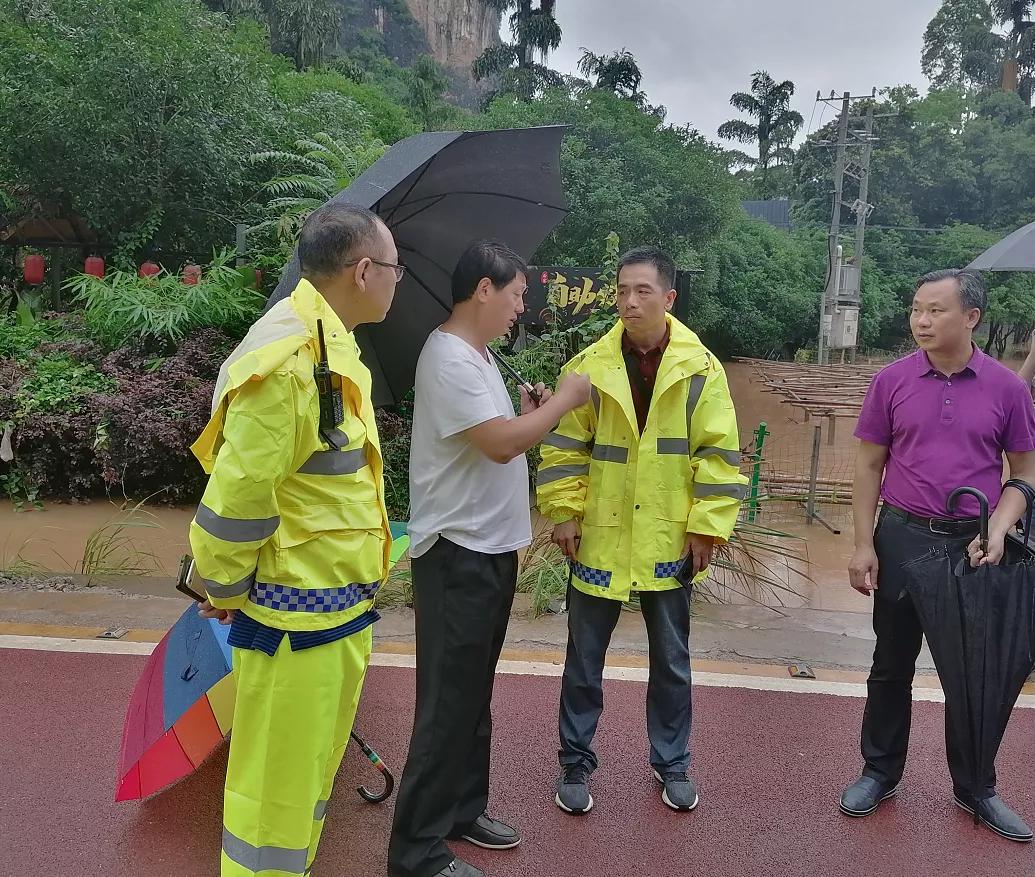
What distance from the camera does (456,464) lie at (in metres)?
2.41

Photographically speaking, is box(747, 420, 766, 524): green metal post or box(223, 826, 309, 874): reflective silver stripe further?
box(747, 420, 766, 524): green metal post

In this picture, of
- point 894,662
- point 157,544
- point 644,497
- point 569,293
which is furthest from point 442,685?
point 569,293

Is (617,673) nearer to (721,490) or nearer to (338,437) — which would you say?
(721,490)

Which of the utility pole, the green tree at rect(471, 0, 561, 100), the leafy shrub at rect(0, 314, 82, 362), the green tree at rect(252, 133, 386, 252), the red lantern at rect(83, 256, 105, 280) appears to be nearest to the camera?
the leafy shrub at rect(0, 314, 82, 362)

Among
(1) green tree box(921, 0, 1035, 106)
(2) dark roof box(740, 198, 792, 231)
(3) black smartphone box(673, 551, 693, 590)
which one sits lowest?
(3) black smartphone box(673, 551, 693, 590)

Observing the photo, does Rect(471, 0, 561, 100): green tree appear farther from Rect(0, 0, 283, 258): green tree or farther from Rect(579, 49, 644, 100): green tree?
Rect(0, 0, 283, 258): green tree

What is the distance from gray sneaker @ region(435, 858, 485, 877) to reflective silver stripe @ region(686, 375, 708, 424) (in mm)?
1469

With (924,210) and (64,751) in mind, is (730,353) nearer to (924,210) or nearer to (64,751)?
(924,210)

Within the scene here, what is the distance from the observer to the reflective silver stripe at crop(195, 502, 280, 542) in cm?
186

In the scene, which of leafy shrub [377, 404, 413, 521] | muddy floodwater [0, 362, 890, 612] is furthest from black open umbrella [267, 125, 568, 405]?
leafy shrub [377, 404, 413, 521]

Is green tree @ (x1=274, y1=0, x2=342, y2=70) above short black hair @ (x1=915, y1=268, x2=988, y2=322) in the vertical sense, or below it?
above

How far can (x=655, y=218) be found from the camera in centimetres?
2141

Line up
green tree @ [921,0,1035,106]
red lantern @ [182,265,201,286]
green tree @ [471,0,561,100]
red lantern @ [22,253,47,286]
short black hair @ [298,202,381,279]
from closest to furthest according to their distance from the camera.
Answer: short black hair @ [298,202,381,279] → red lantern @ [182,265,201,286] → red lantern @ [22,253,47,286] → green tree @ [471,0,561,100] → green tree @ [921,0,1035,106]

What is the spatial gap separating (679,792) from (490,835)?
67 centimetres
